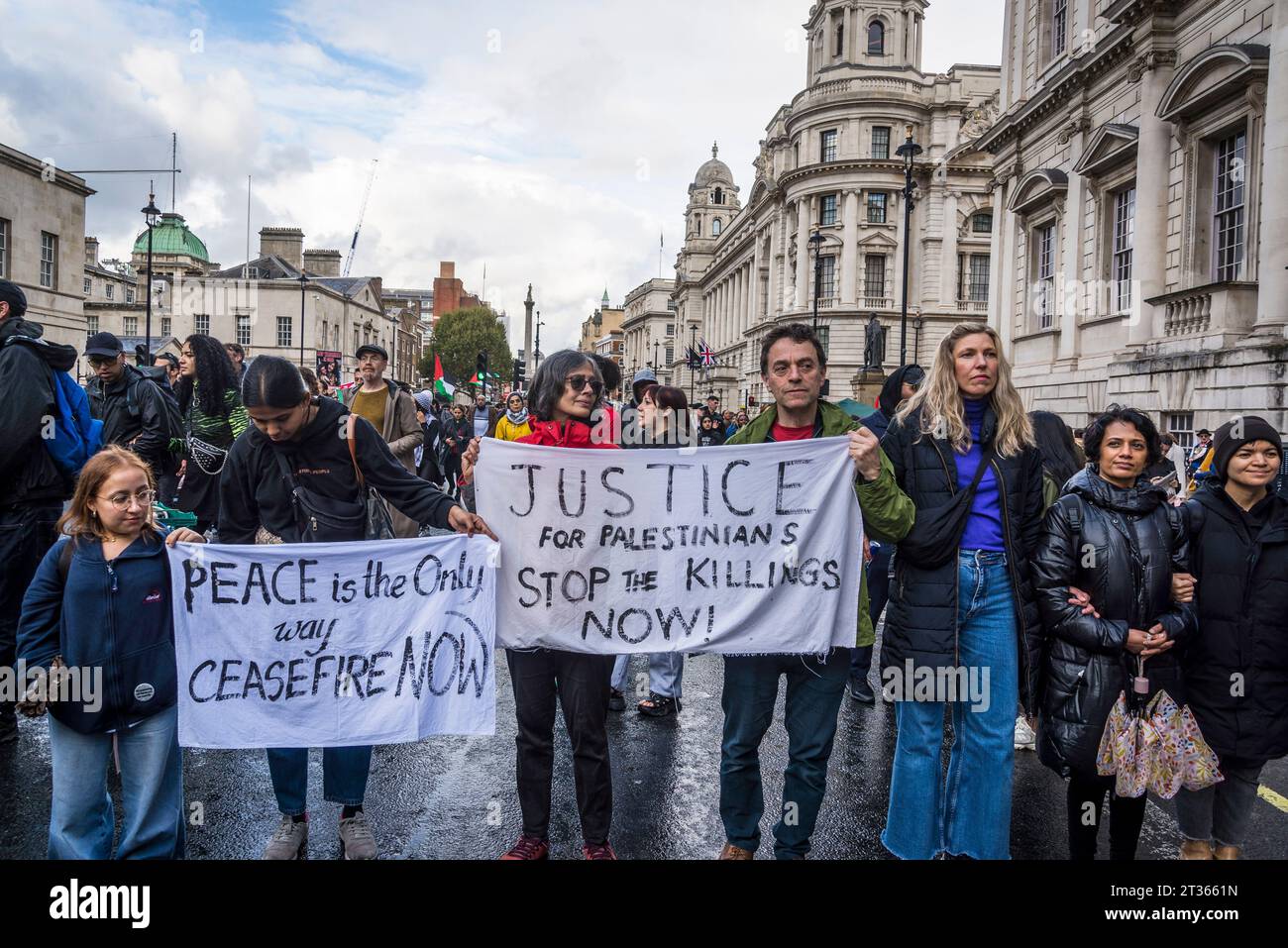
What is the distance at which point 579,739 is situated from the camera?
3.72 meters

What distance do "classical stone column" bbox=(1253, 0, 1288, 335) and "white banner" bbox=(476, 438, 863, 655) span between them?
13.9m

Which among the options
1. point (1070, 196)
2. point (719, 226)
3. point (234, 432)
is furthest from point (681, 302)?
point (234, 432)

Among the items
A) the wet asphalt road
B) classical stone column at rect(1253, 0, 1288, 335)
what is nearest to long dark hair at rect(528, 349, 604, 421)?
the wet asphalt road

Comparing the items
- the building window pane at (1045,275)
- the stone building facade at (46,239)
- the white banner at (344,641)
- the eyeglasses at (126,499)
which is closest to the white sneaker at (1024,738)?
the white banner at (344,641)

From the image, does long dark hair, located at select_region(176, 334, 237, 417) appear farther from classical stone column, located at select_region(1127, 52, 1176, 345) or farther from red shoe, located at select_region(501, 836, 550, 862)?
classical stone column, located at select_region(1127, 52, 1176, 345)

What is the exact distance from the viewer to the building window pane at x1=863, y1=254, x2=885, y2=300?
2458 inches

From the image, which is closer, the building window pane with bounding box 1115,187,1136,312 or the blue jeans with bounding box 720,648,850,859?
the blue jeans with bounding box 720,648,850,859

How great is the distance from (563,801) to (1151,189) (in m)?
18.9

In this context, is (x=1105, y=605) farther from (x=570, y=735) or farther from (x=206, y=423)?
(x=206, y=423)

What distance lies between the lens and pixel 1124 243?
65.9 ft

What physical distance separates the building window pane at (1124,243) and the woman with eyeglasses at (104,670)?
20.9 meters

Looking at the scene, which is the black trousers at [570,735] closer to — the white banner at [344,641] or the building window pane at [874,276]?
the white banner at [344,641]

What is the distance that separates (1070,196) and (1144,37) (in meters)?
4.35
